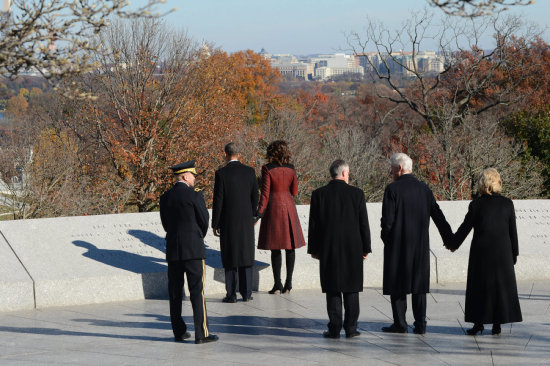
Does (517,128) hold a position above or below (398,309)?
above

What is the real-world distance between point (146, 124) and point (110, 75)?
1.82 metres

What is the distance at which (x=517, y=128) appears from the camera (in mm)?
20203

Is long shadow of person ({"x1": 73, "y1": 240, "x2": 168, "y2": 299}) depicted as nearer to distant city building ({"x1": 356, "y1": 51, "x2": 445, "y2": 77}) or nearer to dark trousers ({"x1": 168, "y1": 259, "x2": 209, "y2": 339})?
dark trousers ({"x1": 168, "y1": 259, "x2": 209, "y2": 339})

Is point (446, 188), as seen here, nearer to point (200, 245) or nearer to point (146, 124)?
point (146, 124)

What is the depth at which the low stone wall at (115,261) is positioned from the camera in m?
8.73

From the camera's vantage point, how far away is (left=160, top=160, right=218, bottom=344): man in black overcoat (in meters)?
6.89

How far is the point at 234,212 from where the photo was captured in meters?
8.56

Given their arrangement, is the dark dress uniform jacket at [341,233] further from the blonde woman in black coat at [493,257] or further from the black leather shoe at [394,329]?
the blonde woman in black coat at [493,257]

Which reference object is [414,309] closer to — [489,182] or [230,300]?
[489,182]

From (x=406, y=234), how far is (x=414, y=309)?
72cm

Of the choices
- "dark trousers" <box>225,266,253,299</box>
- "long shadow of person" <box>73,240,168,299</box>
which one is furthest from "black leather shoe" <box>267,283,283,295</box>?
"long shadow of person" <box>73,240,168,299</box>

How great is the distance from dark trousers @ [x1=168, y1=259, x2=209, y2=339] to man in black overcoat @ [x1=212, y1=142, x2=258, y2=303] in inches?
61.4

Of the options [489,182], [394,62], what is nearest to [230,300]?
[489,182]

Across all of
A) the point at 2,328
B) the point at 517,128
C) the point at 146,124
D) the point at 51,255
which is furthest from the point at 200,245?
the point at 146,124
